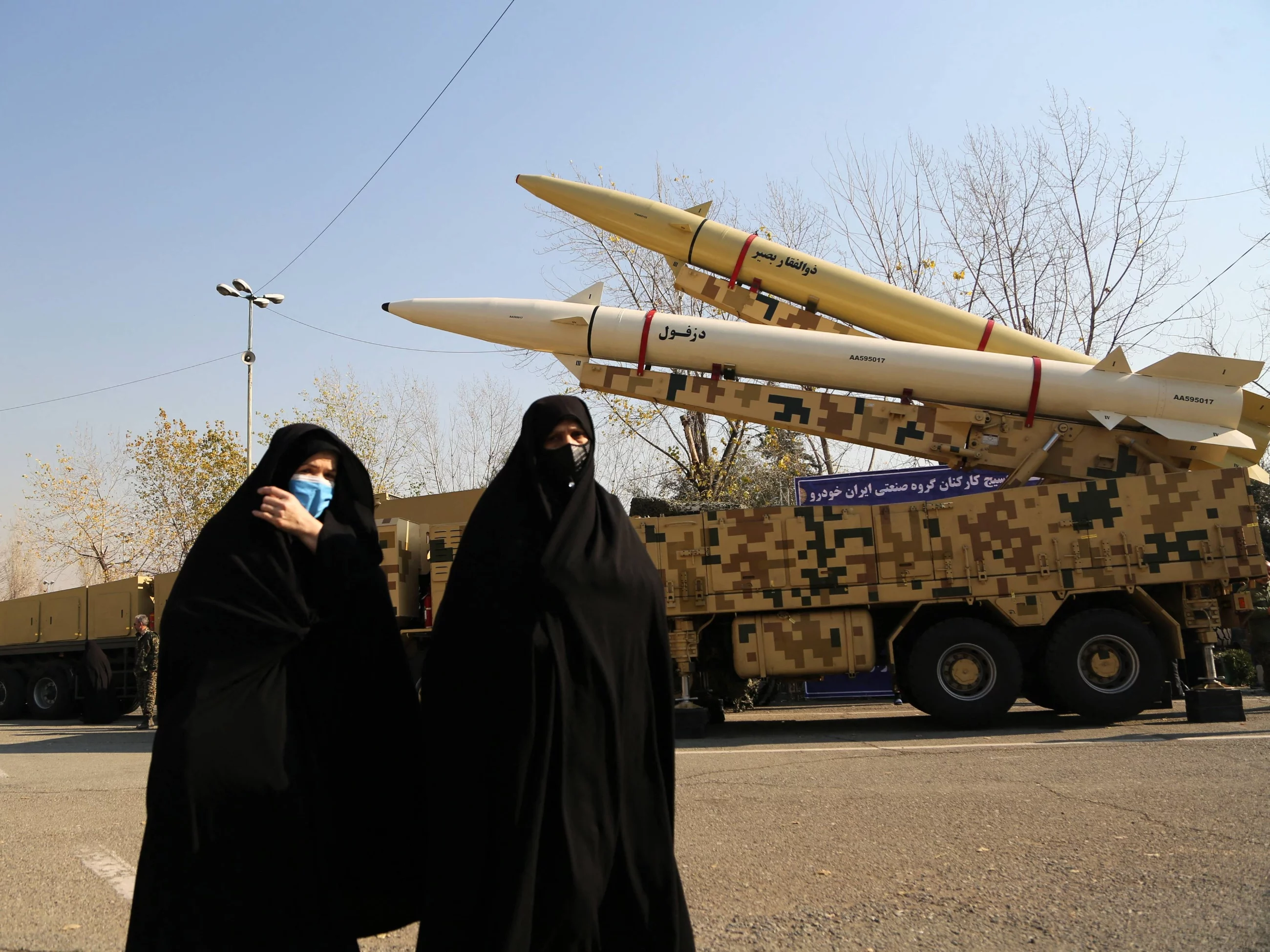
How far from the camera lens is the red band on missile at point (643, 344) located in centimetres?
969

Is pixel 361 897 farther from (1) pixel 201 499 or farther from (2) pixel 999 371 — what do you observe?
(1) pixel 201 499

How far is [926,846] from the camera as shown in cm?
407

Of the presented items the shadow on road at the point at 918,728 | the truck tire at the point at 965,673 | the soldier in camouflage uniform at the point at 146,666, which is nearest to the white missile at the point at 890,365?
the truck tire at the point at 965,673

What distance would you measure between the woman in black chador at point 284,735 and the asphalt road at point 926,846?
1.02 meters

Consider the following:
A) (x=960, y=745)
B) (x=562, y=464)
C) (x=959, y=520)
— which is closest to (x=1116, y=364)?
(x=959, y=520)

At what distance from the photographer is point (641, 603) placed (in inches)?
95.9

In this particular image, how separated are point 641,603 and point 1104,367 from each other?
8035 millimetres

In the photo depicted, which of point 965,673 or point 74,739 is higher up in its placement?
point 965,673

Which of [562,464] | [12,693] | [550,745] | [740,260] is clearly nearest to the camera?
[550,745]

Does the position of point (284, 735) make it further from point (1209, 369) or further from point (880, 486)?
point (880, 486)

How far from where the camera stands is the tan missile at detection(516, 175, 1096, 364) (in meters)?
10.2

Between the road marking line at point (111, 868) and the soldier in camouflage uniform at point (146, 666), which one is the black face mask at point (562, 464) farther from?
the soldier in camouflage uniform at point (146, 666)

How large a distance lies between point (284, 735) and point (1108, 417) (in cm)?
851

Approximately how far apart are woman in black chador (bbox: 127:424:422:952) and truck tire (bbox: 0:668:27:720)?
52.1 ft
